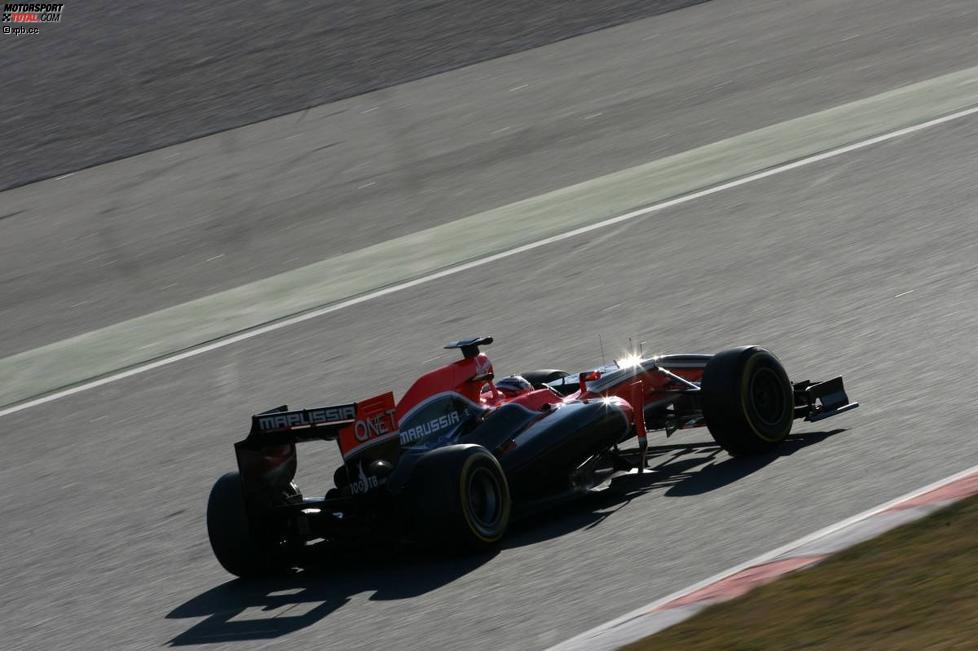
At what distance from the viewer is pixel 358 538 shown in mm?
6977

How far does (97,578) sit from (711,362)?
3.42 m

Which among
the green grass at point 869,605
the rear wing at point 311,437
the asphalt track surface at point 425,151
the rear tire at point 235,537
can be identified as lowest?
the green grass at point 869,605

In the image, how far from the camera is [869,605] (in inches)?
196

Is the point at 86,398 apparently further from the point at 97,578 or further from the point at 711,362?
the point at 711,362

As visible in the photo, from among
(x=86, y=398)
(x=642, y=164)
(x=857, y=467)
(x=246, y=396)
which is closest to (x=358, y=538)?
(x=857, y=467)

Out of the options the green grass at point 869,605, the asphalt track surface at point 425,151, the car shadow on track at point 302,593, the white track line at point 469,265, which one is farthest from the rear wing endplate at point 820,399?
the asphalt track surface at point 425,151

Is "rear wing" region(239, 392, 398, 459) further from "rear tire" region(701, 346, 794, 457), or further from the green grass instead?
the green grass

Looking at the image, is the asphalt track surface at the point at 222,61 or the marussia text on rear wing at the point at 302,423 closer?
the marussia text on rear wing at the point at 302,423

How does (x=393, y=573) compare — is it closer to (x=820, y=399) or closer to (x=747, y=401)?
(x=747, y=401)

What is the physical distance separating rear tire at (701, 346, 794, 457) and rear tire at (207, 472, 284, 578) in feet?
7.61

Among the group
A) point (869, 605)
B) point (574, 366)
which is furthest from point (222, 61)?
point (869, 605)

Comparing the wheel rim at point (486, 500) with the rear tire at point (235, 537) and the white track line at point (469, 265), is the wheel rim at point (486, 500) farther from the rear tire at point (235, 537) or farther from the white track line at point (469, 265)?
the white track line at point (469, 265)

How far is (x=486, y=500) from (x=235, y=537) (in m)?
1.24

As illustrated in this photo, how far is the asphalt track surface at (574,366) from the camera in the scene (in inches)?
253
